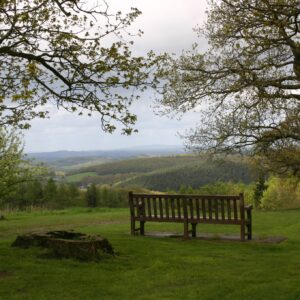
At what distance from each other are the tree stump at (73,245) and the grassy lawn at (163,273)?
313 millimetres

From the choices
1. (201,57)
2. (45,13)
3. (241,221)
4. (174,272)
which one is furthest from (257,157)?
(45,13)

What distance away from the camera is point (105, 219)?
22.8 metres

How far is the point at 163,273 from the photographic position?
29.3 ft

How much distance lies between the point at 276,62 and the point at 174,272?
6.58 meters

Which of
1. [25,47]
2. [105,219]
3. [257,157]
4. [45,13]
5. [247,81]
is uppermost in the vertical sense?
[45,13]

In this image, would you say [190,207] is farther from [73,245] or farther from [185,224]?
[73,245]


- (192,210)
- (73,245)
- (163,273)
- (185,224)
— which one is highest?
(192,210)

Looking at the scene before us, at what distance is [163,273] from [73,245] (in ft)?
8.03

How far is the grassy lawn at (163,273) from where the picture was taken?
7379 millimetres

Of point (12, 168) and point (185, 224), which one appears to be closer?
point (185, 224)

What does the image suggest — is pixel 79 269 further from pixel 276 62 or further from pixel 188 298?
pixel 276 62

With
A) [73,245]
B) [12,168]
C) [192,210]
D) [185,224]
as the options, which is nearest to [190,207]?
[192,210]

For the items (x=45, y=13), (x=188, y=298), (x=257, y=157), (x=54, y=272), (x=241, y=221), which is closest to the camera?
(x=188, y=298)

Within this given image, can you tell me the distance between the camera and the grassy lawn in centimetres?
738
